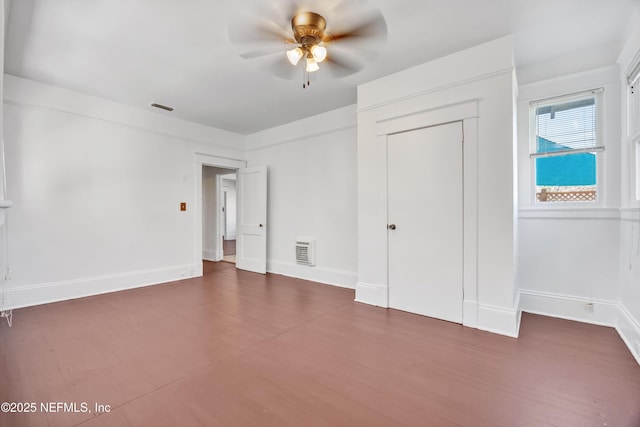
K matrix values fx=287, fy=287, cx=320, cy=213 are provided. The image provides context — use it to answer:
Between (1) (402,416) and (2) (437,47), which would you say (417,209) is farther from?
(1) (402,416)

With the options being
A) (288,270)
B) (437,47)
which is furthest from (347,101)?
(288,270)

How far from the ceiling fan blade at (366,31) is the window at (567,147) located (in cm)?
237

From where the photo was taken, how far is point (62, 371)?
2.10 m

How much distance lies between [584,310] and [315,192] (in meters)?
3.66

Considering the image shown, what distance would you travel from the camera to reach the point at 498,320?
2715 millimetres

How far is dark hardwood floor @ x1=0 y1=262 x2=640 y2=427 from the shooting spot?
167 centimetres

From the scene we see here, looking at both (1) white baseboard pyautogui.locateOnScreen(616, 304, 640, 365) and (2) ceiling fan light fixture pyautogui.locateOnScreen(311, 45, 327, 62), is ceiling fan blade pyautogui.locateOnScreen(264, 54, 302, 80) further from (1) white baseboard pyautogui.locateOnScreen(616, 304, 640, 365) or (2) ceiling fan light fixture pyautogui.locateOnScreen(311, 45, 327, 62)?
(1) white baseboard pyautogui.locateOnScreen(616, 304, 640, 365)

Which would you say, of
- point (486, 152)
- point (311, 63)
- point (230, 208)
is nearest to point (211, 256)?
point (230, 208)

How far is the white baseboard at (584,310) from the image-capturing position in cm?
249

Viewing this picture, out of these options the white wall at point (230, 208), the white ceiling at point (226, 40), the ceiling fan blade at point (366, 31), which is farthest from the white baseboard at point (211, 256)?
the ceiling fan blade at point (366, 31)

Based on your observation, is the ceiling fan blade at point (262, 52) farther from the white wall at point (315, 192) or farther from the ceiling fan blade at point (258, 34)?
the white wall at point (315, 192)

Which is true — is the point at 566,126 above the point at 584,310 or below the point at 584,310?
above

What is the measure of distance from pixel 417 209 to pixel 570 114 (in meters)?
1.95

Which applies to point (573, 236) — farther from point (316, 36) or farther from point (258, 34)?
point (258, 34)
